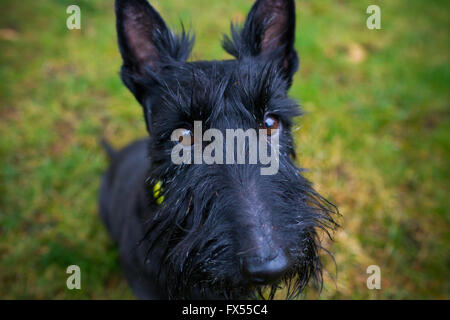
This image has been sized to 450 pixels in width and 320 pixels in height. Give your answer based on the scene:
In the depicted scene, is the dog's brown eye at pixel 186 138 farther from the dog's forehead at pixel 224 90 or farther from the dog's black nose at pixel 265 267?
the dog's black nose at pixel 265 267

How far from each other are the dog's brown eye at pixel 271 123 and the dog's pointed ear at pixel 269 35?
1.78ft

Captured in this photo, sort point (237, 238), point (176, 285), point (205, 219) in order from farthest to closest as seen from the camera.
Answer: point (176, 285) → point (205, 219) → point (237, 238)

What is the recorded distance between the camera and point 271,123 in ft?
7.72

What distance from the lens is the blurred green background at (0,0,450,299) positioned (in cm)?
372

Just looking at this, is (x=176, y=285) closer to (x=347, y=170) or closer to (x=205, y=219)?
(x=205, y=219)

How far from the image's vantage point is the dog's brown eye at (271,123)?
2325 millimetres

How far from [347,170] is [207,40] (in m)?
3.86

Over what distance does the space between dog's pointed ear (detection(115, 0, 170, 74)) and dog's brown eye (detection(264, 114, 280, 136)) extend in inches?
39.6

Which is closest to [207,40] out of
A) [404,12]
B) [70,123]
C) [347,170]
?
[70,123]

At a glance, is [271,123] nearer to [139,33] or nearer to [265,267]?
[265,267]

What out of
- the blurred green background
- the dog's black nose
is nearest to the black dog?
the dog's black nose
